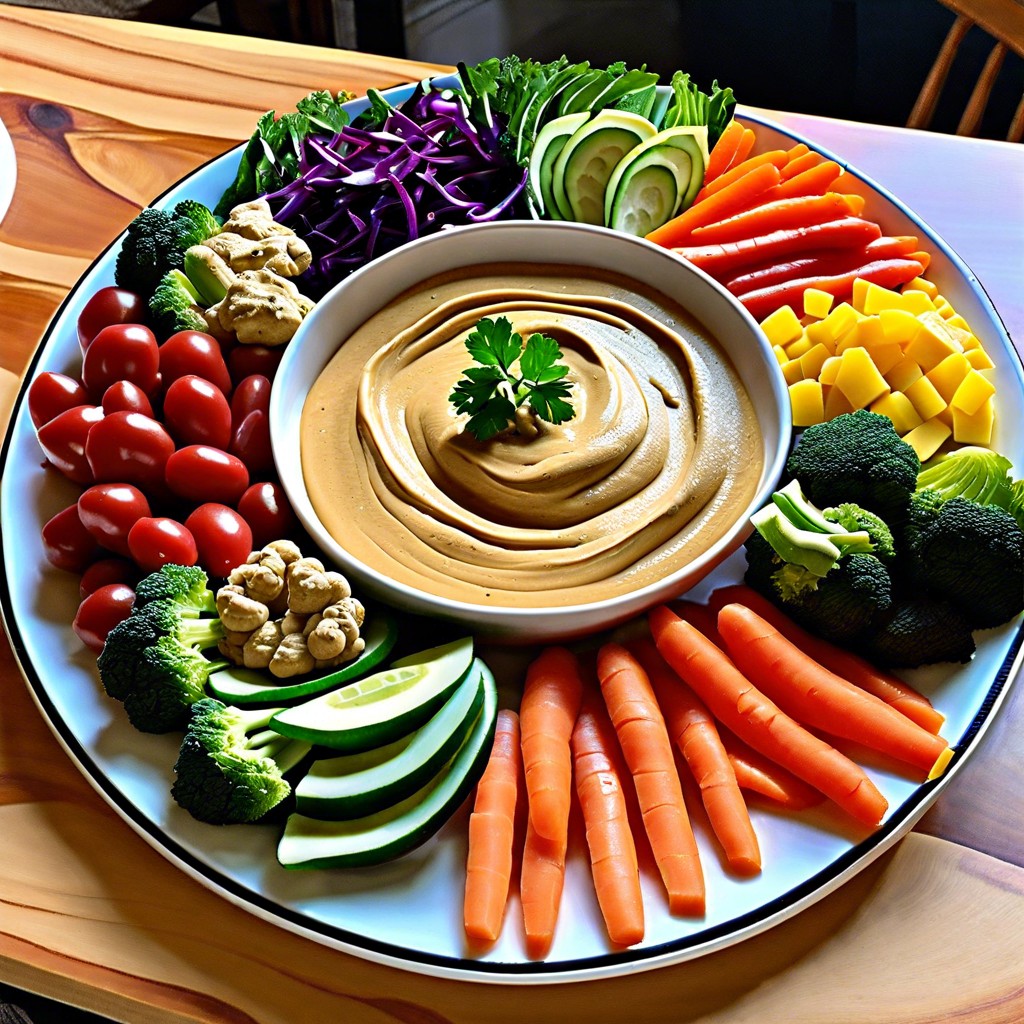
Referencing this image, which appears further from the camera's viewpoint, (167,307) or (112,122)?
(112,122)

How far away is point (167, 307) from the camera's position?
2512 millimetres

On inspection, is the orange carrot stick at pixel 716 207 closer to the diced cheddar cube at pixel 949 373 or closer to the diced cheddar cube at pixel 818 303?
the diced cheddar cube at pixel 818 303

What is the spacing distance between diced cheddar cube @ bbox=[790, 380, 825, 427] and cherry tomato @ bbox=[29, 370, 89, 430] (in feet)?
5.31

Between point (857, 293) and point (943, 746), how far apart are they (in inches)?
45.0

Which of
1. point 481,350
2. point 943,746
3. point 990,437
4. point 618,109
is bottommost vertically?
point 943,746

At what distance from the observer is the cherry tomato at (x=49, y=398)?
94.5 inches

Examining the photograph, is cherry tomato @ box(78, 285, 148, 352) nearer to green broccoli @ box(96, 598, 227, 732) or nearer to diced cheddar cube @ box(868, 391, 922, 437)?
green broccoli @ box(96, 598, 227, 732)

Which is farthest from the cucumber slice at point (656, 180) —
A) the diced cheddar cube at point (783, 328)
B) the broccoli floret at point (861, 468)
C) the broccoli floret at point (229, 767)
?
the broccoli floret at point (229, 767)

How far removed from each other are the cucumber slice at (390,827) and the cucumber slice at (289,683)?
214 mm

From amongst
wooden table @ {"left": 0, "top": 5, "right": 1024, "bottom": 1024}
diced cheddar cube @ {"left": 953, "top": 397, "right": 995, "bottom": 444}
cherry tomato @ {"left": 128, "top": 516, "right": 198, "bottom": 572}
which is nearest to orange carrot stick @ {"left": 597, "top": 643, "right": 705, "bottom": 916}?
wooden table @ {"left": 0, "top": 5, "right": 1024, "bottom": 1024}

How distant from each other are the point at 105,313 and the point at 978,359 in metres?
2.03

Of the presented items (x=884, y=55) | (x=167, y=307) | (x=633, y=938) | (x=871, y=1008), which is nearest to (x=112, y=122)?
(x=167, y=307)

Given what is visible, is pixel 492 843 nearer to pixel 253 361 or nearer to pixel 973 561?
pixel 973 561

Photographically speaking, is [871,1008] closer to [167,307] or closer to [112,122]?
[167,307]
